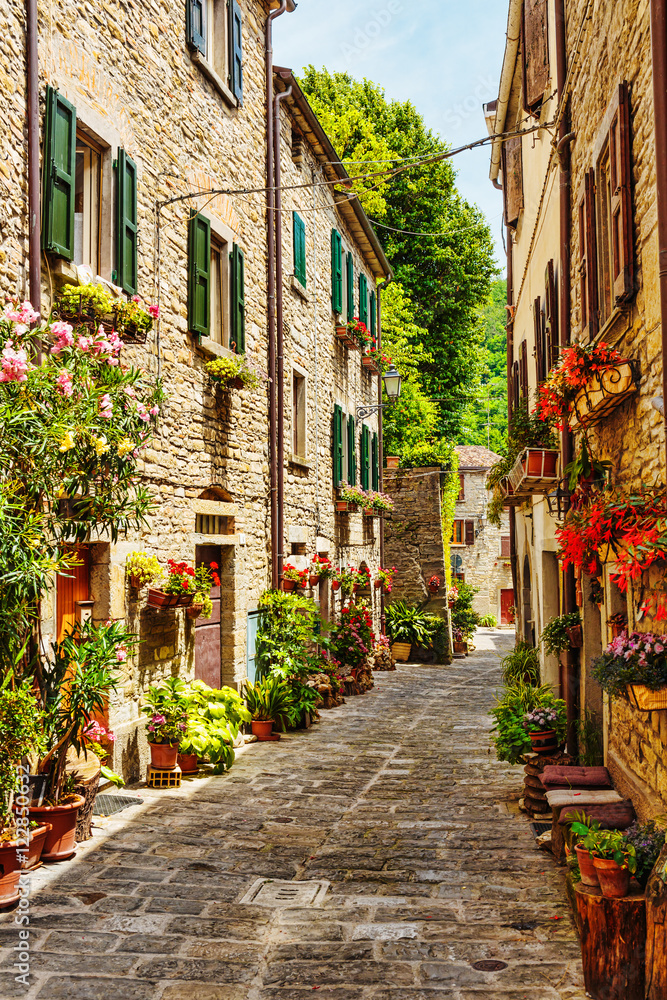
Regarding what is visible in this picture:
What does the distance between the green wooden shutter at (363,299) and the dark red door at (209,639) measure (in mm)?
9512

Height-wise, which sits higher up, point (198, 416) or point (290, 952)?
point (198, 416)

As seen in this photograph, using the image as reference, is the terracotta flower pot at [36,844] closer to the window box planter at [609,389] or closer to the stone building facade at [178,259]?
the stone building facade at [178,259]

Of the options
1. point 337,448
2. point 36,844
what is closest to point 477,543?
point 337,448

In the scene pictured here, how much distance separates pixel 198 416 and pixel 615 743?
16.8ft

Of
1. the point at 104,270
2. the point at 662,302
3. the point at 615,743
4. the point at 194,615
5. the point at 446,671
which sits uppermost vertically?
the point at 104,270

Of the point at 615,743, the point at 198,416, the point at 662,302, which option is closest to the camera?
the point at 662,302

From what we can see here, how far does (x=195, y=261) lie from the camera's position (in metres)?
8.52

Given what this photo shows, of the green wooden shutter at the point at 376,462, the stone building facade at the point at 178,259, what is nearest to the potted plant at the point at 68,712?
the stone building facade at the point at 178,259

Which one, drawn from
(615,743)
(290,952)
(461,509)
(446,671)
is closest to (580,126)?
(615,743)

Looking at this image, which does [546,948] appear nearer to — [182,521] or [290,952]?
[290,952]

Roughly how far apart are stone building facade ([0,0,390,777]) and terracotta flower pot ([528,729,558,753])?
3333 mm

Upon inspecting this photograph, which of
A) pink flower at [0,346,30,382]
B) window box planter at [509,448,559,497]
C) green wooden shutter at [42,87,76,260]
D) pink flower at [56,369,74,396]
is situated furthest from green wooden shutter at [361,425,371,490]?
pink flower at [0,346,30,382]

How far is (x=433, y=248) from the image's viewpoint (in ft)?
83.3

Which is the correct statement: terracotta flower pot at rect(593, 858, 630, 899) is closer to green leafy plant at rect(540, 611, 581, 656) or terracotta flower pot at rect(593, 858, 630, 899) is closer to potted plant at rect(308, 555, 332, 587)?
green leafy plant at rect(540, 611, 581, 656)
